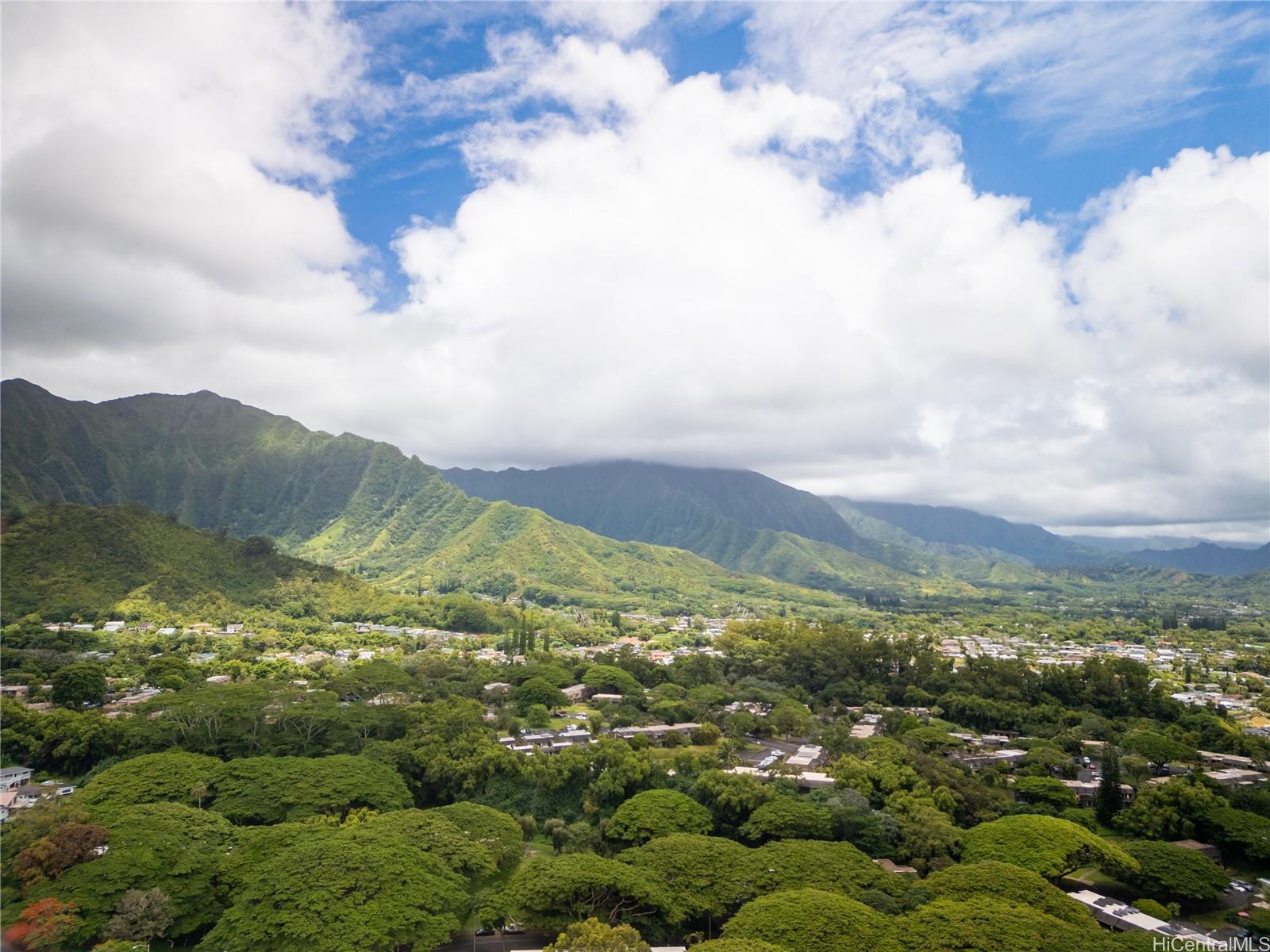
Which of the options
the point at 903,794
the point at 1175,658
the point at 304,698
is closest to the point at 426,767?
the point at 304,698

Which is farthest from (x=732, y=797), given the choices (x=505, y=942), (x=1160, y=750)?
(x=1160, y=750)

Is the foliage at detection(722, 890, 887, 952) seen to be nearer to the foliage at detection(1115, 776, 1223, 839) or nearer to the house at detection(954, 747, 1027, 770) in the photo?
the foliage at detection(1115, 776, 1223, 839)

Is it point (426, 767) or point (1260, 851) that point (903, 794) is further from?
point (426, 767)

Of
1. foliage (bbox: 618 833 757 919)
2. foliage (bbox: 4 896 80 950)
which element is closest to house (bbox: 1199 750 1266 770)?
foliage (bbox: 618 833 757 919)

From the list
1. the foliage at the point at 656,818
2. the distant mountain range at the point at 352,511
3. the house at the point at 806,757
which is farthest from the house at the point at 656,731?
the distant mountain range at the point at 352,511

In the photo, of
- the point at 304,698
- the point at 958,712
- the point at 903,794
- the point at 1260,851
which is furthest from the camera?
the point at 958,712

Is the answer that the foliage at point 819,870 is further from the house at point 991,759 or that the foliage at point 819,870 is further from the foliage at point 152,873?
the foliage at point 152,873
